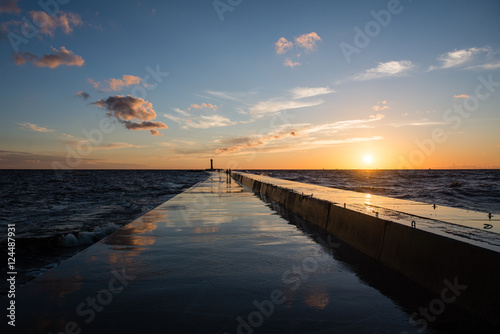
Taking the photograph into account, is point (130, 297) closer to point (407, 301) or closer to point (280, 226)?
point (407, 301)

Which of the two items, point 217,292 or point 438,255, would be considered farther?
point 217,292

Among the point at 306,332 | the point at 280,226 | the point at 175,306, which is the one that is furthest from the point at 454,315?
the point at 280,226
